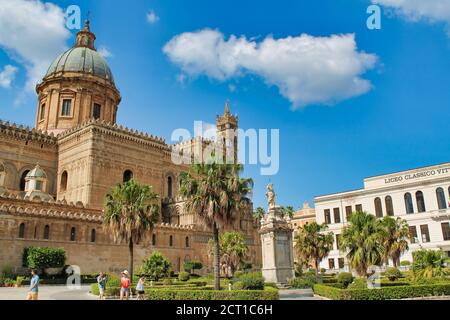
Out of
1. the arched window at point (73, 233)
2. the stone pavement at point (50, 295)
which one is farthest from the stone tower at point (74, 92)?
the stone pavement at point (50, 295)

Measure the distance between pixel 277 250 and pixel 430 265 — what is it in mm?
10983

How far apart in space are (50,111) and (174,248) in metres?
27.3

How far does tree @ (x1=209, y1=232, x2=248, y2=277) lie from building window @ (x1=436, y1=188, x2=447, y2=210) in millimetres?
24315

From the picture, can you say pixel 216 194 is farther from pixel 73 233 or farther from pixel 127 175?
pixel 127 175

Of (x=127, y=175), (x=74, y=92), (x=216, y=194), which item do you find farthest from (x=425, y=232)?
(x=74, y=92)

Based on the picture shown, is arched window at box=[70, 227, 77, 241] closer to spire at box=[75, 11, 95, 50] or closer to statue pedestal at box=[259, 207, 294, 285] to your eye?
statue pedestal at box=[259, 207, 294, 285]

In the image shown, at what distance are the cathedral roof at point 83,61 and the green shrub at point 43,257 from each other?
3221 cm

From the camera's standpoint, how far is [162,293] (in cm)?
1967

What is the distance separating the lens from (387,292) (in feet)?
62.8

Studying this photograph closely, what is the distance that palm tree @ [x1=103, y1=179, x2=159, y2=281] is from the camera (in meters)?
28.8

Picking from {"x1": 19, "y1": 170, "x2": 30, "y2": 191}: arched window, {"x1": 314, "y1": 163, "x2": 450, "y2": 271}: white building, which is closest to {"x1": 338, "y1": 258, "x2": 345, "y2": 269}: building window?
{"x1": 314, "y1": 163, "x2": 450, "y2": 271}: white building
